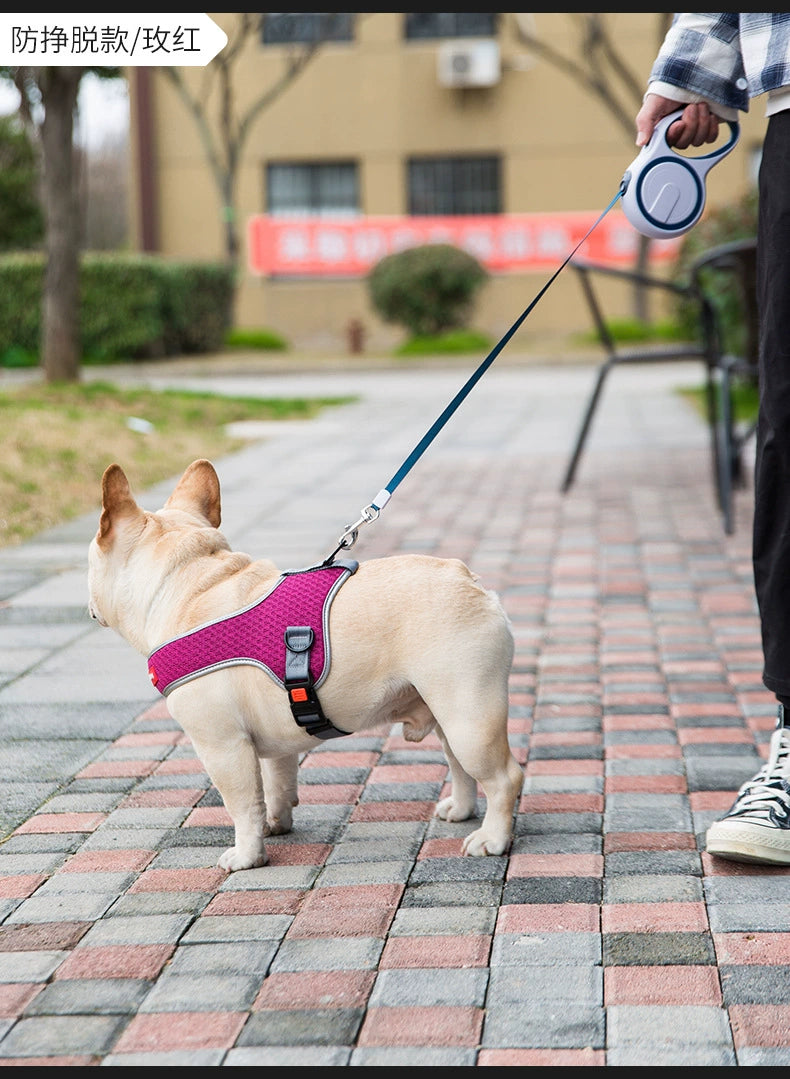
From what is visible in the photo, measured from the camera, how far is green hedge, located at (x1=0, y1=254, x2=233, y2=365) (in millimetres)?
18844

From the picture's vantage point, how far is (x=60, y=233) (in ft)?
37.1

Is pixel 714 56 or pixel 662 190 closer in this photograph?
pixel 714 56

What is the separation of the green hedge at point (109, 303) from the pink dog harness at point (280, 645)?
16708 millimetres

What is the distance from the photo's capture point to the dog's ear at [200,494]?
115 inches

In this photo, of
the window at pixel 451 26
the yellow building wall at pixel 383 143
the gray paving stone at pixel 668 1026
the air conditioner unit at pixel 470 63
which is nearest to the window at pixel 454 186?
the yellow building wall at pixel 383 143

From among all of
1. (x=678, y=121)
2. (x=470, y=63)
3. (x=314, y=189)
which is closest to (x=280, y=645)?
(x=678, y=121)

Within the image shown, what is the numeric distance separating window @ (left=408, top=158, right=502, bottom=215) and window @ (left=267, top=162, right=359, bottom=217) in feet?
3.80

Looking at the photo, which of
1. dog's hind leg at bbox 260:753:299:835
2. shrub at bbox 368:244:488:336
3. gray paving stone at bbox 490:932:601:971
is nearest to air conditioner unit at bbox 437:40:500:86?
shrub at bbox 368:244:488:336

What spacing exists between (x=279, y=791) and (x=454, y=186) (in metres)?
22.8

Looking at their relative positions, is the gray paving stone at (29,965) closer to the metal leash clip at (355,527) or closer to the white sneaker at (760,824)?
the metal leash clip at (355,527)

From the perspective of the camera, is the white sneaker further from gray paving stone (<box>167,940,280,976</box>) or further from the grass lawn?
the grass lawn

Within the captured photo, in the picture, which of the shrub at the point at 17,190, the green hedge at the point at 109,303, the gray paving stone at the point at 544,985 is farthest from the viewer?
the shrub at the point at 17,190

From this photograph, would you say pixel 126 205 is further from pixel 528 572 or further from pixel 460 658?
pixel 460 658

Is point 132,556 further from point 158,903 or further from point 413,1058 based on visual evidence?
point 413,1058
